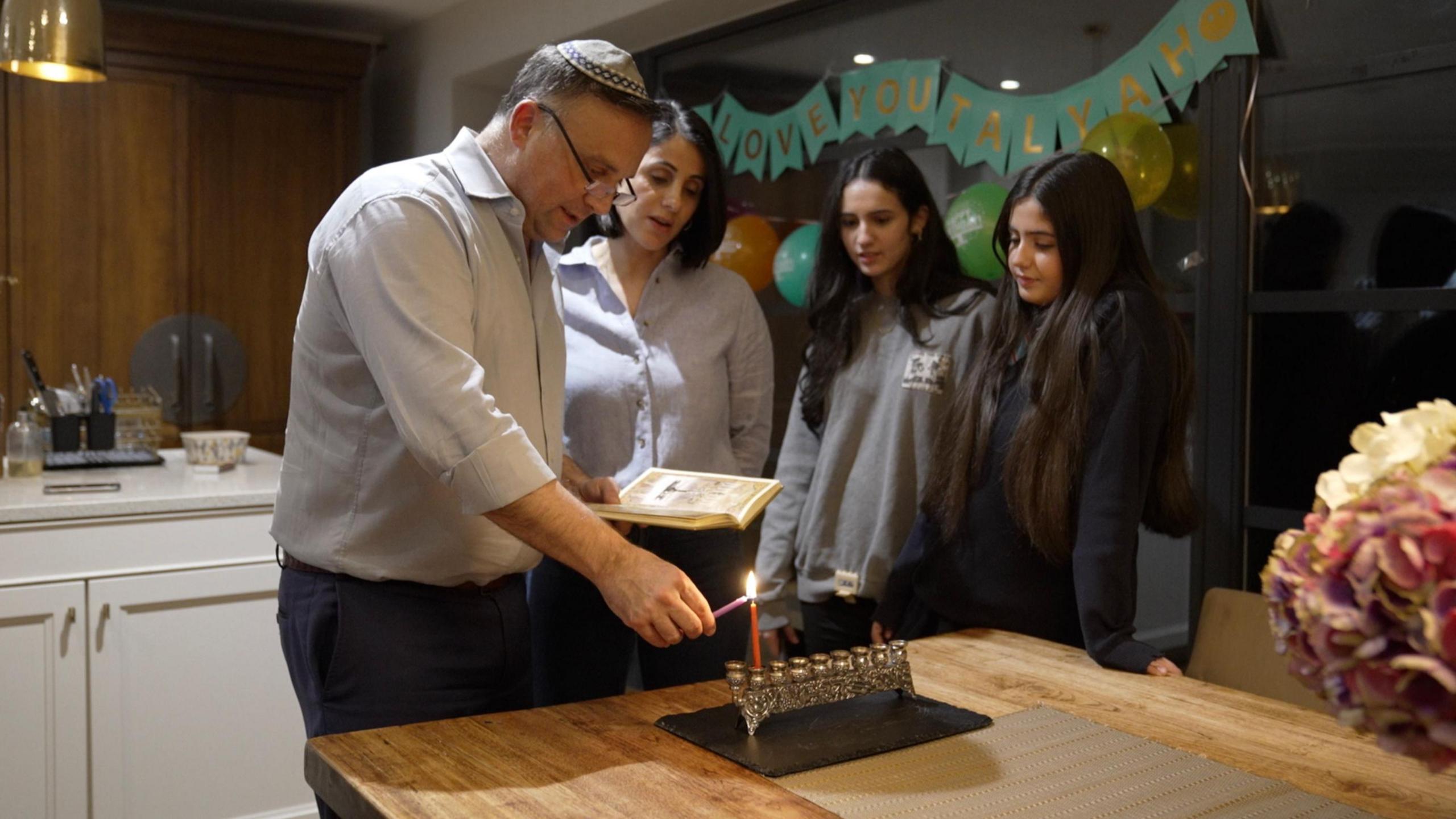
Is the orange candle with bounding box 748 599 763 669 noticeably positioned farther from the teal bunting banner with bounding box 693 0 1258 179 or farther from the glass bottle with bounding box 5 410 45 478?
the glass bottle with bounding box 5 410 45 478

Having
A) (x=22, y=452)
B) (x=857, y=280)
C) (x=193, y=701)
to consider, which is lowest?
(x=193, y=701)

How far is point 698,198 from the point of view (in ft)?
7.39

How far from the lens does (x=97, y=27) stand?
2699 millimetres

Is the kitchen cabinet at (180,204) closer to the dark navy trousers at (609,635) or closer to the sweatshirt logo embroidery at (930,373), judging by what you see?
the dark navy trousers at (609,635)

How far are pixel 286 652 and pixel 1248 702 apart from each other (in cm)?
128

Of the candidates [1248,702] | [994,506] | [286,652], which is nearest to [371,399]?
[286,652]

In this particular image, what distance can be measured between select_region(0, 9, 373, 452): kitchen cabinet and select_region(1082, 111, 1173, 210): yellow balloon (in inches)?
137

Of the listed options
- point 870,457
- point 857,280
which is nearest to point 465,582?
point 870,457

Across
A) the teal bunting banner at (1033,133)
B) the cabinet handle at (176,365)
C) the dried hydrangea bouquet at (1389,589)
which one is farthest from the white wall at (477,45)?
the dried hydrangea bouquet at (1389,589)

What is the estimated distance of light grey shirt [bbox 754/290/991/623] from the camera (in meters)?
2.25

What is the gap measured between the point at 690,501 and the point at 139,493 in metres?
1.69

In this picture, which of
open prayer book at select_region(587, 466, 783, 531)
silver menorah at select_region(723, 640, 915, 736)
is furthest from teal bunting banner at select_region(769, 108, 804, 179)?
silver menorah at select_region(723, 640, 915, 736)

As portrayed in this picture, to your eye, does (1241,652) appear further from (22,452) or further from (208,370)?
(208,370)

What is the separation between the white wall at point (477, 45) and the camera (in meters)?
3.66
